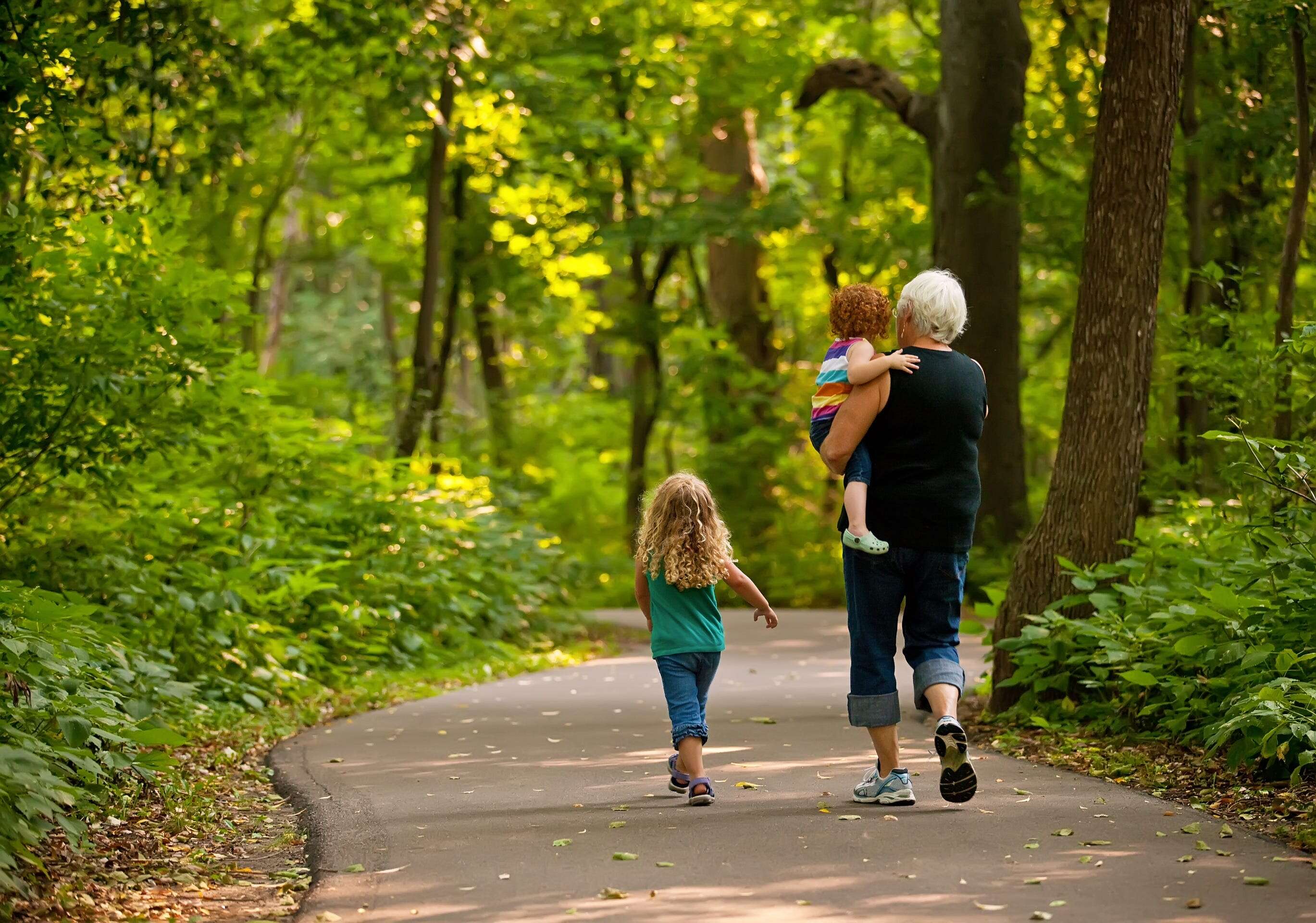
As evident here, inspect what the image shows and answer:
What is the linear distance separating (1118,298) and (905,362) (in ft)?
10.2

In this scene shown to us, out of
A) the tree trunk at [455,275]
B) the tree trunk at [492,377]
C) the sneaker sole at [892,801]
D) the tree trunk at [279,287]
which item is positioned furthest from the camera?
the tree trunk at [279,287]

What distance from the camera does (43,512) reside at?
9930 millimetres

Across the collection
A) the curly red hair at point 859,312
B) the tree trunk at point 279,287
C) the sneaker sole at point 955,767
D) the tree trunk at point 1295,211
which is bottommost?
the sneaker sole at point 955,767

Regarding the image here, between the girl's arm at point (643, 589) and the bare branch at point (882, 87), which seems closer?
the girl's arm at point (643, 589)

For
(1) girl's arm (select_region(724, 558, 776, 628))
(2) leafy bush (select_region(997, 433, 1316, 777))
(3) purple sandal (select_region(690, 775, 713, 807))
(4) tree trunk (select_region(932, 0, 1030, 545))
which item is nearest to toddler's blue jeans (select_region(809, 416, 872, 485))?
(1) girl's arm (select_region(724, 558, 776, 628))

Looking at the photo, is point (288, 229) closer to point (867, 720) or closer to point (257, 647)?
point (257, 647)

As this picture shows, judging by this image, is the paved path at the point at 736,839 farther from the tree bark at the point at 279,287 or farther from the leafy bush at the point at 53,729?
the tree bark at the point at 279,287

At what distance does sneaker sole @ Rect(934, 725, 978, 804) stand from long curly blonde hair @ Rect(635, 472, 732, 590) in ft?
4.56

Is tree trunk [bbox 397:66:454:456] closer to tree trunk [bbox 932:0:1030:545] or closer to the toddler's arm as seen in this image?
tree trunk [bbox 932:0:1030:545]

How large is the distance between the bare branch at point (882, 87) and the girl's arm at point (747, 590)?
10544 mm

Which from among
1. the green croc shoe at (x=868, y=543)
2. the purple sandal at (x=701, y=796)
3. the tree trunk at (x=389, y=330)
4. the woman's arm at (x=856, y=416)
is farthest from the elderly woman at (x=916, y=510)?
the tree trunk at (x=389, y=330)

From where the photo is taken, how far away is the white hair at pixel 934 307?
6.09m

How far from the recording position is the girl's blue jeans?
21.4 feet

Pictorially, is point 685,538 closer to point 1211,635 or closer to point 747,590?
point 747,590
